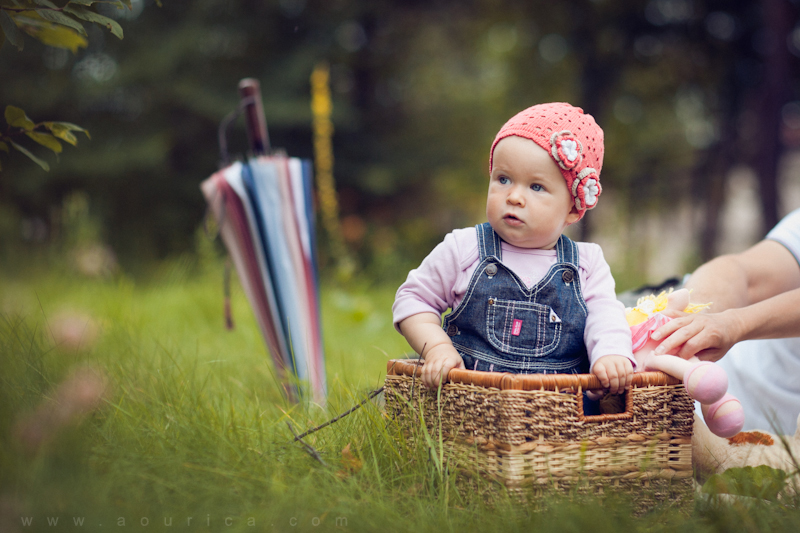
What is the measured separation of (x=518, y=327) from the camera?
4.87 feet

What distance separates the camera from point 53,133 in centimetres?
140

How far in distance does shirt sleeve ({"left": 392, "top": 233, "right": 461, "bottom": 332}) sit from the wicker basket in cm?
19

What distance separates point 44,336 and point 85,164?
20.5 feet

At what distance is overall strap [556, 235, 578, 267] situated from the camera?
5.14 feet

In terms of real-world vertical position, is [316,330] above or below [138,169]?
below

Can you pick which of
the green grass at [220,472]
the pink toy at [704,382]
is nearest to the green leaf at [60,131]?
the green grass at [220,472]

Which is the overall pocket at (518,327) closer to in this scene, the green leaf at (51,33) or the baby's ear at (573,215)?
the baby's ear at (573,215)

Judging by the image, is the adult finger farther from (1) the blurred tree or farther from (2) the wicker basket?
(1) the blurred tree

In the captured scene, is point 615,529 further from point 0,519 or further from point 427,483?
point 0,519

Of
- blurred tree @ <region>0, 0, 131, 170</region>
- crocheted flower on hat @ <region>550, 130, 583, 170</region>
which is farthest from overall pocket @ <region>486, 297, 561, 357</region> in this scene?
blurred tree @ <region>0, 0, 131, 170</region>

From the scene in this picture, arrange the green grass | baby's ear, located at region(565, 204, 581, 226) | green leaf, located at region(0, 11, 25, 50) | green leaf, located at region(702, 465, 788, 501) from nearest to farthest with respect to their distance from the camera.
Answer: the green grass < green leaf, located at region(0, 11, 25, 50) < green leaf, located at region(702, 465, 788, 501) < baby's ear, located at region(565, 204, 581, 226)

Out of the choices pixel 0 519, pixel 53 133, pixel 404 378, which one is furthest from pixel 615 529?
pixel 53 133

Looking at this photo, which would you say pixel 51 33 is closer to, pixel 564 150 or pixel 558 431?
pixel 564 150

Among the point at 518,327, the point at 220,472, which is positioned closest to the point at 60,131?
the point at 220,472
